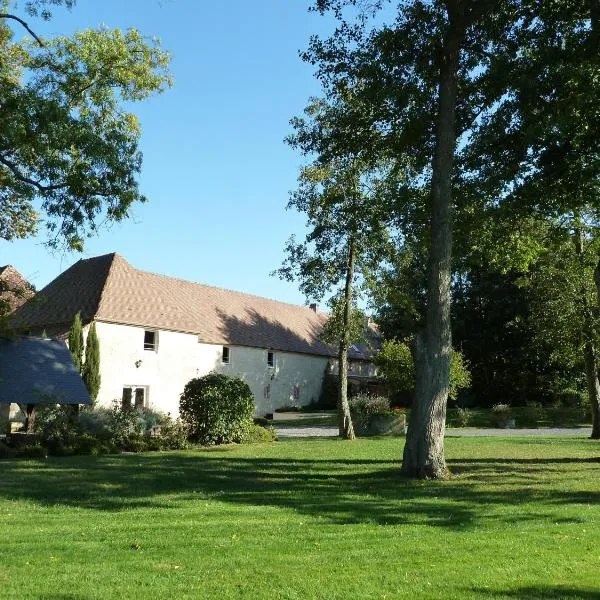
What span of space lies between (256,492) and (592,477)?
24.4 feet

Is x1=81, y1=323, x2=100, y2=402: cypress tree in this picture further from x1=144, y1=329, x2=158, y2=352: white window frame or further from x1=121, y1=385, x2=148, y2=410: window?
x1=144, y1=329, x2=158, y2=352: white window frame

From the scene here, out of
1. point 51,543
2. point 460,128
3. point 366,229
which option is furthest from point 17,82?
point 51,543

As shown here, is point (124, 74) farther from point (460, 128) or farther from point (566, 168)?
point (566, 168)

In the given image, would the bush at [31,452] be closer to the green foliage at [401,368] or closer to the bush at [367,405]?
the bush at [367,405]

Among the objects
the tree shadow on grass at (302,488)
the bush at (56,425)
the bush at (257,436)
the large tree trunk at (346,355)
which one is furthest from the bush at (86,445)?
the large tree trunk at (346,355)

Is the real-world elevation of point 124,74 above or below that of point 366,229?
above

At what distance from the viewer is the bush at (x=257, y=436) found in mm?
24875

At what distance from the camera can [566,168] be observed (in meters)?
16.3

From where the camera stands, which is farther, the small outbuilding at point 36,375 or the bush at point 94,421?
the bush at point 94,421

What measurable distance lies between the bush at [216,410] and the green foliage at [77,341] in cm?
805

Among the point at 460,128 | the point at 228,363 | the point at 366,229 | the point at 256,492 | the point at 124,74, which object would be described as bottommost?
the point at 256,492

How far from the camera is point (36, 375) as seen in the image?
2255 cm

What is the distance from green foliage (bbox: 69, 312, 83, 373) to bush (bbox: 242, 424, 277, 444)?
9.96 meters

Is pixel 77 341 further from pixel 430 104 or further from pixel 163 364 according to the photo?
pixel 430 104
